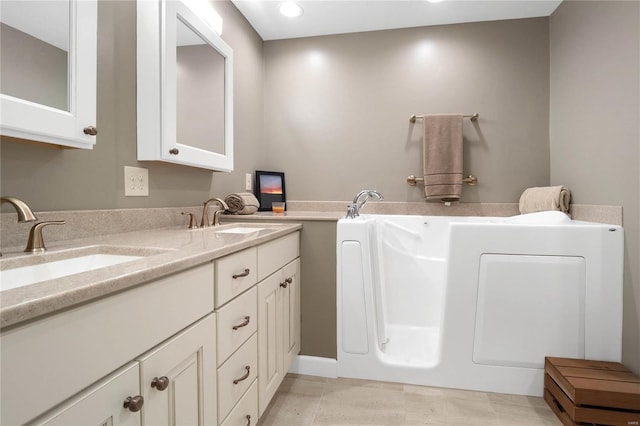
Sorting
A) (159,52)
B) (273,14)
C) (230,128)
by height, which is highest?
(273,14)

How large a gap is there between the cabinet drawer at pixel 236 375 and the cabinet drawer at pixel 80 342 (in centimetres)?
30

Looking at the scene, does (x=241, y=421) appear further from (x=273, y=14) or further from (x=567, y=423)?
(x=273, y=14)

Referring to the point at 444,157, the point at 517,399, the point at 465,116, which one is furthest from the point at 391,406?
the point at 465,116

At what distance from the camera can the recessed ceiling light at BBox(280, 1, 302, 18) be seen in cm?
214

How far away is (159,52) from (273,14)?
1264 mm

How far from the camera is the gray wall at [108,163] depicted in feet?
3.02

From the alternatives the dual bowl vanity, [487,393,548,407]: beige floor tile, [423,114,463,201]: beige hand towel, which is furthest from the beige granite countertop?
[423,114,463,201]: beige hand towel

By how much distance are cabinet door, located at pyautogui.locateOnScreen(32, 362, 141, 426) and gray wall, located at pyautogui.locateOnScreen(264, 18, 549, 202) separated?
6.72ft

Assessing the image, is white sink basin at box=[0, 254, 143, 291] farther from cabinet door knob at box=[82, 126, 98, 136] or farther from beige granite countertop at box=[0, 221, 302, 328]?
cabinet door knob at box=[82, 126, 98, 136]

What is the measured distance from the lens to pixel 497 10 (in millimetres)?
2229

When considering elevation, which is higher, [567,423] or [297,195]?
[297,195]

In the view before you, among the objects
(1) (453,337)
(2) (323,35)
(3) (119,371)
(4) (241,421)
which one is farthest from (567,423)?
(2) (323,35)

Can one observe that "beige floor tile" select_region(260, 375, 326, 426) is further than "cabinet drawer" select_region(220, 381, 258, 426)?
Yes

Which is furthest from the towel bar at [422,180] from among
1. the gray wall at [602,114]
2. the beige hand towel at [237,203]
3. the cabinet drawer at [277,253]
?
the beige hand towel at [237,203]
